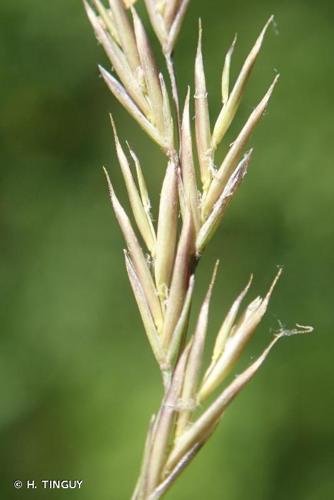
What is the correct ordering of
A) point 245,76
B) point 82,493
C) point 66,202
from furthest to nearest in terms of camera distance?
point 66,202, point 82,493, point 245,76

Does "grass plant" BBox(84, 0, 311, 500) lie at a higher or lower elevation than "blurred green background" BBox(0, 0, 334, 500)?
higher

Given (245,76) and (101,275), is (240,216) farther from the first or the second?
(245,76)

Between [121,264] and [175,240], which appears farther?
[121,264]

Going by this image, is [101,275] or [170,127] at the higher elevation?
[170,127]

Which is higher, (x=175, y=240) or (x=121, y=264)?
(x=175, y=240)

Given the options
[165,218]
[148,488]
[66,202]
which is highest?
[165,218]

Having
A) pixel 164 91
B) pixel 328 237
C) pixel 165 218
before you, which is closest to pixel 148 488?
pixel 165 218

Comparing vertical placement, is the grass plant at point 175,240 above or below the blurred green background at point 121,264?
above

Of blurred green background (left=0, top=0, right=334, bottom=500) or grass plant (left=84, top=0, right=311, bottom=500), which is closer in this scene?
grass plant (left=84, top=0, right=311, bottom=500)
